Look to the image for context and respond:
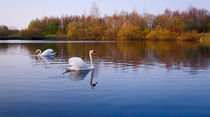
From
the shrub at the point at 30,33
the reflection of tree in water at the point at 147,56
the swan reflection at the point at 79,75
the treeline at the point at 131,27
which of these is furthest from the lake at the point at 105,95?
the shrub at the point at 30,33

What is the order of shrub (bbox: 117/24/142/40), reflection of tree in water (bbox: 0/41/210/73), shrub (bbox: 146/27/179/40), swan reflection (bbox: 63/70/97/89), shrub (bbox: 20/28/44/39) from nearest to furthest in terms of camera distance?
swan reflection (bbox: 63/70/97/89) < reflection of tree in water (bbox: 0/41/210/73) < shrub (bbox: 146/27/179/40) < shrub (bbox: 117/24/142/40) < shrub (bbox: 20/28/44/39)

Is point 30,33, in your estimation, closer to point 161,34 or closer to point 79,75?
point 161,34

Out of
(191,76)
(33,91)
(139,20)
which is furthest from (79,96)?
(139,20)

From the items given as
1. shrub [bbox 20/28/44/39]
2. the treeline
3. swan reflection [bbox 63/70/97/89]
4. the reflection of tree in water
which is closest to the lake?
swan reflection [bbox 63/70/97/89]

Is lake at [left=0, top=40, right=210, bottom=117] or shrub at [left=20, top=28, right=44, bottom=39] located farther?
shrub at [left=20, top=28, right=44, bottom=39]

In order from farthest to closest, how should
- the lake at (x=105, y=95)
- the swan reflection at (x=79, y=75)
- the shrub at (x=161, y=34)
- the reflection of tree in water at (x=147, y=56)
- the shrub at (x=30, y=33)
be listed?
1. the shrub at (x=30, y=33)
2. the shrub at (x=161, y=34)
3. the reflection of tree in water at (x=147, y=56)
4. the swan reflection at (x=79, y=75)
5. the lake at (x=105, y=95)

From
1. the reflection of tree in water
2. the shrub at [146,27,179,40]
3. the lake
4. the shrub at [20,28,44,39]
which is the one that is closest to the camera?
the lake

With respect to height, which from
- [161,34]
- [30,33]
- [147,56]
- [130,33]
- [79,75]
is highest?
[30,33]

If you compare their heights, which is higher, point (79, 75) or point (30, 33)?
point (30, 33)

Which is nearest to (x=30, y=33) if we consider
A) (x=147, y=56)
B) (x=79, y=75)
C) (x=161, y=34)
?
(x=161, y=34)

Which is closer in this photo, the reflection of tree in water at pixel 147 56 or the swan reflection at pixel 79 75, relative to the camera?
the swan reflection at pixel 79 75

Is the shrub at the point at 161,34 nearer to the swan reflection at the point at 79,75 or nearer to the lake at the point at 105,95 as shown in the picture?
the lake at the point at 105,95

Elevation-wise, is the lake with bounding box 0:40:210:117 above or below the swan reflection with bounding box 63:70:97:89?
below

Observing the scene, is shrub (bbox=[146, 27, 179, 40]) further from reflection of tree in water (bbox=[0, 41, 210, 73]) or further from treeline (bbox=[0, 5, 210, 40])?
reflection of tree in water (bbox=[0, 41, 210, 73])
